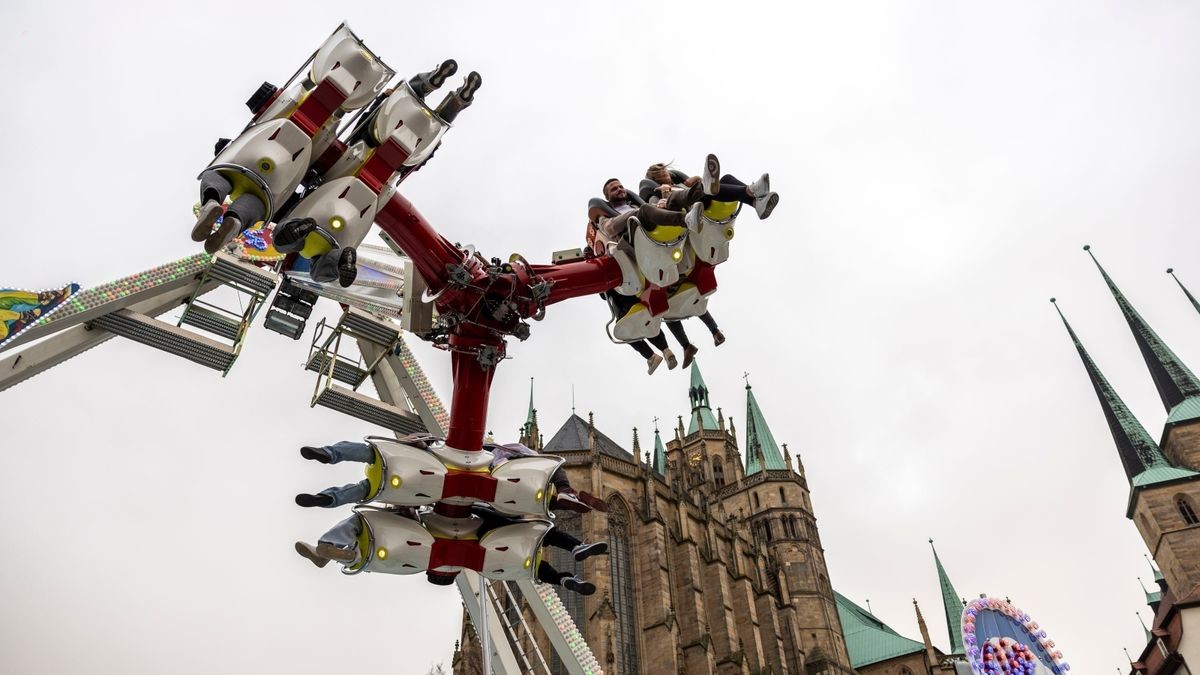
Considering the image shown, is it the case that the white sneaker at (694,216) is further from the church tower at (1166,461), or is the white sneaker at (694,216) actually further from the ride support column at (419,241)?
the church tower at (1166,461)

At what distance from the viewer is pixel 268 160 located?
114 inches

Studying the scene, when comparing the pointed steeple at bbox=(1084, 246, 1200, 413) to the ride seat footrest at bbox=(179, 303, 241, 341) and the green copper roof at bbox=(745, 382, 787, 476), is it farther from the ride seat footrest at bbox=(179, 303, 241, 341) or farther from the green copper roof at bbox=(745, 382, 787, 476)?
the ride seat footrest at bbox=(179, 303, 241, 341)

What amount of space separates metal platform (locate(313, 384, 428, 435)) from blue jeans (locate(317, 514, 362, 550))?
10.3 ft

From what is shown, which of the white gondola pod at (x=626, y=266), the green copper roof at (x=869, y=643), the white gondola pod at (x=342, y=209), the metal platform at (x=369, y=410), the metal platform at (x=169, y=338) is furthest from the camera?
the green copper roof at (x=869, y=643)

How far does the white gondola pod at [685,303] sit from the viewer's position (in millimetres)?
4109

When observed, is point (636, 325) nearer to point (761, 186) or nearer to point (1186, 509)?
point (761, 186)

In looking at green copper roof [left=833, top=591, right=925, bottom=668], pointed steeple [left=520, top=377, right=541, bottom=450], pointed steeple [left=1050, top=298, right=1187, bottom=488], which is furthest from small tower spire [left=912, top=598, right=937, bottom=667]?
pointed steeple [left=520, top=377, right=541, bottom=450]

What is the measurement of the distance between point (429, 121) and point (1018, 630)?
1403 centimetres

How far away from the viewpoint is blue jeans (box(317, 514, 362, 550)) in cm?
334

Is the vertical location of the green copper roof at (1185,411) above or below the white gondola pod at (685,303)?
above

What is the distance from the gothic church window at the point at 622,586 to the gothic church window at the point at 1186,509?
26681 millimetres

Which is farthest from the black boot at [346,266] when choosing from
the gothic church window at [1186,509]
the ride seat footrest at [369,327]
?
the gothic church window at [1186,509]

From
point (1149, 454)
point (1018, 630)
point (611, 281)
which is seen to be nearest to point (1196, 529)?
point (1149, 454)

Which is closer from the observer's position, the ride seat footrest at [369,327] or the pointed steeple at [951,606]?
the ride seat footrest at [369,327]
